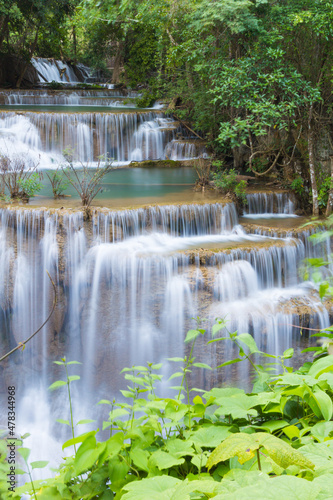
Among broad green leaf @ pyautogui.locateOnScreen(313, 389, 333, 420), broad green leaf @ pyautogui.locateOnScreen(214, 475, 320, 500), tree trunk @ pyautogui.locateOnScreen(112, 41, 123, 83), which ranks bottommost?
broad green leaf @ pyautogui.locateOnScreen(313, 389, 333, 420)

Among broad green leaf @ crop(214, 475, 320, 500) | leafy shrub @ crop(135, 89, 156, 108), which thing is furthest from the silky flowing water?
leafy shrub @ crop(135, 89, 156, 108)

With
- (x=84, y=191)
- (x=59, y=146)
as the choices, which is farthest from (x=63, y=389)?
(x=59, y=146)

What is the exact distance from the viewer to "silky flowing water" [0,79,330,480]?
618 cm

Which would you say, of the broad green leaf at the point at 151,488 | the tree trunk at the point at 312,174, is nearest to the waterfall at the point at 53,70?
the tree trunk at the point at 312,174

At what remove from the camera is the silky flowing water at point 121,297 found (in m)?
6.18

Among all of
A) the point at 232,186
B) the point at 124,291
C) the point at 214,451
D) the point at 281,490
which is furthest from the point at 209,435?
the point at 232,186

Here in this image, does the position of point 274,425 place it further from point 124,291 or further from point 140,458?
point 124,291

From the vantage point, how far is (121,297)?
21.8ft

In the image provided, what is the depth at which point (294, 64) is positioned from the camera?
875cm

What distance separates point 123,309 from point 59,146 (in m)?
7.92

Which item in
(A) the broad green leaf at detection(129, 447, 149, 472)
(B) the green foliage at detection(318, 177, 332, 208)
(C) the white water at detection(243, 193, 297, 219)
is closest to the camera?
(A) the broad green leaf at detection(129, 447, 149, 472)

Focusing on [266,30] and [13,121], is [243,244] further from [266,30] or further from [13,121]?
[13,121]

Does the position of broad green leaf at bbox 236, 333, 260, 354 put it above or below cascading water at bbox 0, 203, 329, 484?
above

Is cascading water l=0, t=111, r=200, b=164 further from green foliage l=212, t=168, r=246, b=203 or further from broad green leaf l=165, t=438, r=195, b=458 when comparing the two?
broad green leaf l=165, t=438, r=195, b=458
